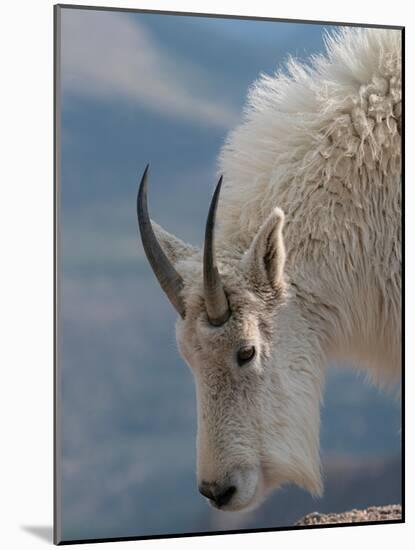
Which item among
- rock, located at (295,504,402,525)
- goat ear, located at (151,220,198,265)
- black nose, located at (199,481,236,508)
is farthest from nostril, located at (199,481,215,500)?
goat ear, located at (151,220,198,265)

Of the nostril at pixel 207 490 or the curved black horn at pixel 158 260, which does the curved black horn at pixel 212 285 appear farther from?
the nostril at pixel 207 490

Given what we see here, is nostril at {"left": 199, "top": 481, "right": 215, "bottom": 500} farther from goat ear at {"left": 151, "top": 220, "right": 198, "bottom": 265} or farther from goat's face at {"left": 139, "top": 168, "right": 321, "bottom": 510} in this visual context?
goat ear at {"left": 151, "top": 220, "right": 198, "bottom": 265}

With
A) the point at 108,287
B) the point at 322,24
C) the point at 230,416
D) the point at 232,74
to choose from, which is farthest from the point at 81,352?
the point at 322,24

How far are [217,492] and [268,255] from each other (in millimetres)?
987

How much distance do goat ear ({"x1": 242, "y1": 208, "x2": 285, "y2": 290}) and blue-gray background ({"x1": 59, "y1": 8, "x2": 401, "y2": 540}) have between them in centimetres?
41

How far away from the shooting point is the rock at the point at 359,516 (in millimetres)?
5535

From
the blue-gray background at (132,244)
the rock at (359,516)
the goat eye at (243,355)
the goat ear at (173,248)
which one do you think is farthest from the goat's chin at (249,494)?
the goat ear at (173,248)

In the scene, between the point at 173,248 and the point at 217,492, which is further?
the point at 173,248

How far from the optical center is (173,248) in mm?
5148

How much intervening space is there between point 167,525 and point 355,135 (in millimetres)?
1910

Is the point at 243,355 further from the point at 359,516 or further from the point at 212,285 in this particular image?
the point at 359,516

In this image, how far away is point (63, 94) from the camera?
5102mm

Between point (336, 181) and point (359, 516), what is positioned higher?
point (336, 181)

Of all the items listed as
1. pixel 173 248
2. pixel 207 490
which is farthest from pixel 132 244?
pixel 207 490
